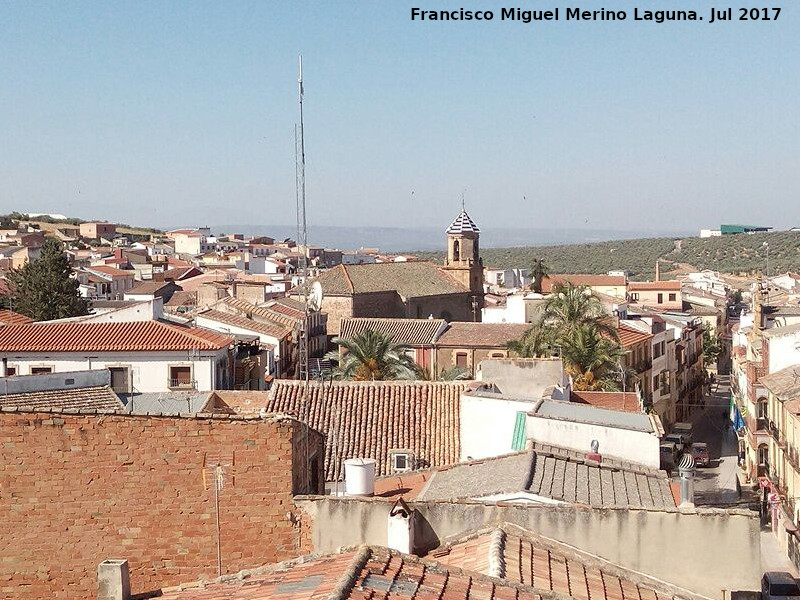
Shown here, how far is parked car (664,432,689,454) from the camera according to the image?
43487 mm

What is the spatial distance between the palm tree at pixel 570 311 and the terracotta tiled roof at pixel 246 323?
10.4 metres

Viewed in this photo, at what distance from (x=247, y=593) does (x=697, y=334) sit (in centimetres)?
6156

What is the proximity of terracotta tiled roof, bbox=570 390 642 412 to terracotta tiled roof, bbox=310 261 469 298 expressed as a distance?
43.3 meters

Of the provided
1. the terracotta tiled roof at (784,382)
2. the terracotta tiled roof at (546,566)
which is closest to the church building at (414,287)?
the terracotta tiled roof at (784,382)

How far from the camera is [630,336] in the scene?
49688mm

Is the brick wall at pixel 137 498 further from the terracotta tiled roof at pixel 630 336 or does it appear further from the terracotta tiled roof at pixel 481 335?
the terracotta tiled roof at pixel 481 335

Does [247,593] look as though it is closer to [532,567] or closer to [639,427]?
[532,567]

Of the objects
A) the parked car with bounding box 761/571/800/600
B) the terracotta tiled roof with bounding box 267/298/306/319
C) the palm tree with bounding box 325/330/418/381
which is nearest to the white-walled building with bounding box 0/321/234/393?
the palm tree with bounding box 325/330/418/381

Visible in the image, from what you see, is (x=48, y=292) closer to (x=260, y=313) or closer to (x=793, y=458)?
(x=260, y=313)

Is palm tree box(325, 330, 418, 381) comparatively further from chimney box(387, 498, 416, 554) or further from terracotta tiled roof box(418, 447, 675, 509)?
chimney box(387, 498, 416, 554)

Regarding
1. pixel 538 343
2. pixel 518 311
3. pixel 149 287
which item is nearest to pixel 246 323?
pixel 538 343

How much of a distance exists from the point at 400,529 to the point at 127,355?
22.8 metres

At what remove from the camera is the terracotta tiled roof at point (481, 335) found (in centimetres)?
5162

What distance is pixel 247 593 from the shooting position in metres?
8.34
